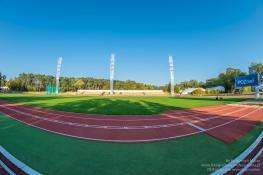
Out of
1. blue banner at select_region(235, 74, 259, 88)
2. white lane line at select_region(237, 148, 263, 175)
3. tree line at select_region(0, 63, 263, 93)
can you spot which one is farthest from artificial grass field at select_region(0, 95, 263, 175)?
tree line at select_region(0, 63, 263, 93)

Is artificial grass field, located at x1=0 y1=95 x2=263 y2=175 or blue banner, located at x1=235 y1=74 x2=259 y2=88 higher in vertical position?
blue banner, located at x1=235 y1=74 x2=259 y2=88

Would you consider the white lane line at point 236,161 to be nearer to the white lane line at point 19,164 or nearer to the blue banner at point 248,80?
the white lane line at point 19,164

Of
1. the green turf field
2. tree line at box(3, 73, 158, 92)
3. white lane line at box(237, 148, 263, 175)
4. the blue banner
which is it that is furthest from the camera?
tree line at box(3, 73, 158, 92)

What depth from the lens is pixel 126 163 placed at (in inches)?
158

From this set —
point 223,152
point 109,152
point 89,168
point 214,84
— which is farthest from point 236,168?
point 214,84

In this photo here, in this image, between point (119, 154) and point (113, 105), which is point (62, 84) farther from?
point (119, 154)

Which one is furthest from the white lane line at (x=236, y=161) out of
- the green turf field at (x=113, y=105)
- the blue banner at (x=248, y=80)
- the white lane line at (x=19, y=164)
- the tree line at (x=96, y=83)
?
the tree line at (x=96, y=83)

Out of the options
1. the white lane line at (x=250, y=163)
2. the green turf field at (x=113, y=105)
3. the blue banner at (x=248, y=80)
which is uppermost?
the blue banner at (x=248, y=80)

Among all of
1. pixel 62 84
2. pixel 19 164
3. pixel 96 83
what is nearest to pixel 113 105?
pixel 19 164

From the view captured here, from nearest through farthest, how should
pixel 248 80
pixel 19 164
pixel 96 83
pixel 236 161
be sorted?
1. pixel 19 164
2. pixel 236 161
3. pixel 248 80
4. pixel 96 83

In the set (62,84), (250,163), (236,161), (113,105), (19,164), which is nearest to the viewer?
(19,164)

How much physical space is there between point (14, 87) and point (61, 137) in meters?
125

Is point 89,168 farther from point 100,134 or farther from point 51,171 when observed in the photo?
point 100,134

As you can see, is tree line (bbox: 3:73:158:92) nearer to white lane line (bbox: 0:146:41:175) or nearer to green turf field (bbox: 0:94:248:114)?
green turf field (bbox: 0:94:248:114)
